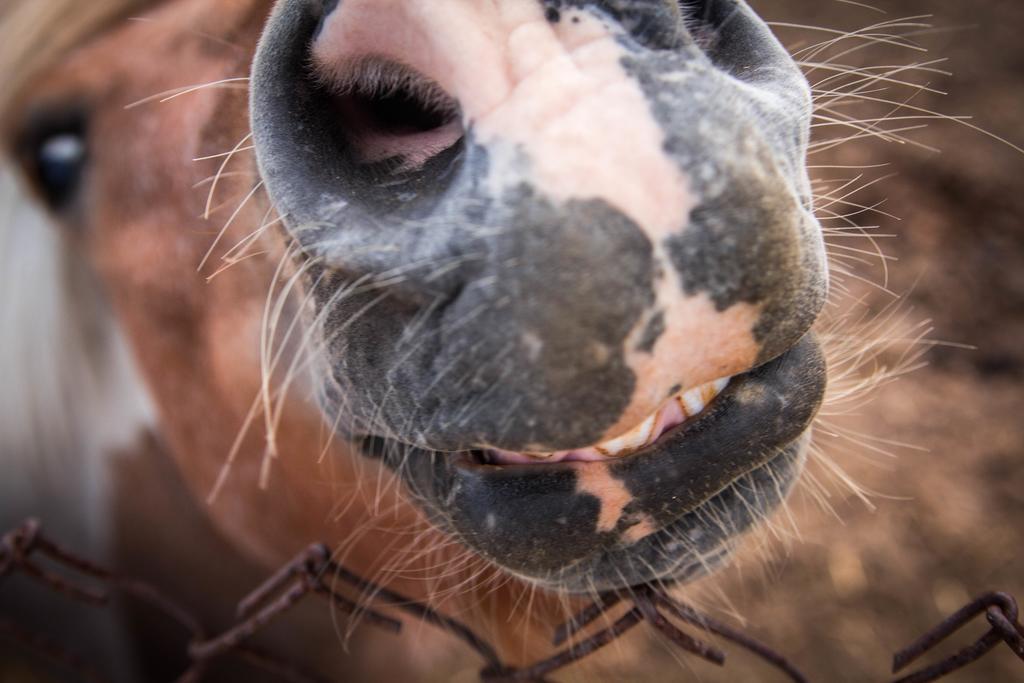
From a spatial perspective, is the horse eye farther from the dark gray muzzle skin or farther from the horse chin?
the horse chin

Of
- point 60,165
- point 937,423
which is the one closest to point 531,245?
point 60,165

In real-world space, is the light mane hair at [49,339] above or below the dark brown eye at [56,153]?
below

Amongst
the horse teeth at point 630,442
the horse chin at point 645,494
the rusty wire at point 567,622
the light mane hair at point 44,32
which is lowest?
the rusty wire at point 567,622

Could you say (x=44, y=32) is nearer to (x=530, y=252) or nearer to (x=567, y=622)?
(x=530, y=252)

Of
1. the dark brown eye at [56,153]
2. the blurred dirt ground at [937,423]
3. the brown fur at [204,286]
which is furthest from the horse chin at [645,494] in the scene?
the blurred dirt ground at [937,423]

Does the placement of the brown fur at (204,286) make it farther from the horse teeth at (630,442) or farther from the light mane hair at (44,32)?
the horse teeth at (630,442)

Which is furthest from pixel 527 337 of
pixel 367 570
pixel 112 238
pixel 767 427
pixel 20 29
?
pixel 20 29

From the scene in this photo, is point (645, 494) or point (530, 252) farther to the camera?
point (645, 494)
